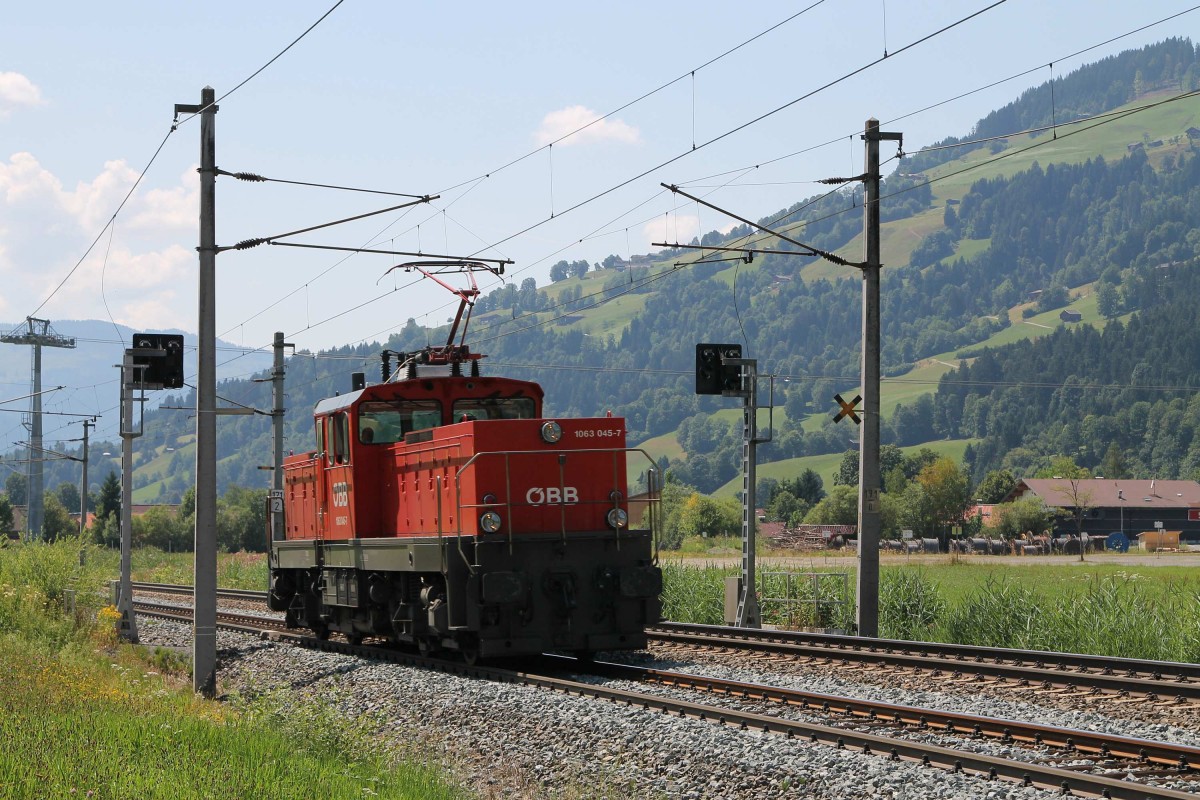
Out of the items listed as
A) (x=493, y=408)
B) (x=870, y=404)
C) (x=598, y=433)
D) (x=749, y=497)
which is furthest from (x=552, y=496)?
(x=870, y=404)

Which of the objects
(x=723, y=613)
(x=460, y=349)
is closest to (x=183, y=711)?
(x=460, y=349)

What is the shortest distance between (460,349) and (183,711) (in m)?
7.14

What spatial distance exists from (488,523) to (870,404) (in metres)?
8.49

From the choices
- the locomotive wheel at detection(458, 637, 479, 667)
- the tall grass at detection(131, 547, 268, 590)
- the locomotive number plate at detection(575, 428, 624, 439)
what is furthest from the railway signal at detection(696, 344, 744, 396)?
the tall grass at detection(131, 547, 268, 590)

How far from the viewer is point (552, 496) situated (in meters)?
16.6

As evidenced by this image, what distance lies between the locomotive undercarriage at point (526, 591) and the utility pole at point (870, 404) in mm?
5904

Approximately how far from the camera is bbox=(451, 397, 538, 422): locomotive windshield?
59.2ft

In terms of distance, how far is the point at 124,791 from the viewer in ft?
27.1

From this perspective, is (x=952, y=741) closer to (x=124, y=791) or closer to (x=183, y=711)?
(x=124, y=791)

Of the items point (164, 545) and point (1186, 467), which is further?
point (1186, 467)

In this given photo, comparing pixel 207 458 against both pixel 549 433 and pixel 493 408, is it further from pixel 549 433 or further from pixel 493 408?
pixel 549 433

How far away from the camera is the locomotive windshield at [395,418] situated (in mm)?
18219

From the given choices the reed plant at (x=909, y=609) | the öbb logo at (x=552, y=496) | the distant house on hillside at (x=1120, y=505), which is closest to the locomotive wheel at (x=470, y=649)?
the öbb logo at (x=552, y=496)

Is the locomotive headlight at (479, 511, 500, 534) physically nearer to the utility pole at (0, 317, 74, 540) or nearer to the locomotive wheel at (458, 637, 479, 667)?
the locomotive wheel at (458, 637, 479, 667)
